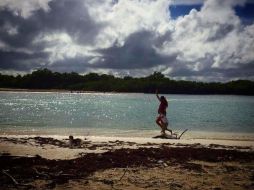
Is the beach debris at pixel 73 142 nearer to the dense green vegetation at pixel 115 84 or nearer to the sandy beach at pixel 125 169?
the sandy beach at pixel 125 169

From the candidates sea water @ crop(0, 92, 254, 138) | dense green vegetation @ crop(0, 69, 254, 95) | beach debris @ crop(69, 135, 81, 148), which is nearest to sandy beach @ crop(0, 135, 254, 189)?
beach debris @ crop(69, 135, 81, 148)

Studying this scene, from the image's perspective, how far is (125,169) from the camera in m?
9.61

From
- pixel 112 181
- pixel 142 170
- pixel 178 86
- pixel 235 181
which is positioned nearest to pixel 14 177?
pixel 112 181

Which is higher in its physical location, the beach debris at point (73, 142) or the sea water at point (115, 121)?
the beach debris at point (73, 142)

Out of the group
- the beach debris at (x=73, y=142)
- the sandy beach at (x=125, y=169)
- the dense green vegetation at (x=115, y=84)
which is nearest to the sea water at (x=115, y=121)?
the beach debris at (x=73, y=142)

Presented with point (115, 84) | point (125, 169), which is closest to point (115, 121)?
point (125, 169)

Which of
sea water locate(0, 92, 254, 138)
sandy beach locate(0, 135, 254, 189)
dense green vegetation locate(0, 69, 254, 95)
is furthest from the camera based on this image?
dense green vegetation locate(0, 69, 254, 95)

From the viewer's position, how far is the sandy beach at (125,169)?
814 centimetres

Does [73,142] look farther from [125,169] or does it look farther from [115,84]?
[115,84]

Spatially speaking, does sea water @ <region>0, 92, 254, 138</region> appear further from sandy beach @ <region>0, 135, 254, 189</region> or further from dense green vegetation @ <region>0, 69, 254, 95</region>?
dense green vegetation @ <region>0, 69, 254, 95</region>

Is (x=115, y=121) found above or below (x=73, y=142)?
below

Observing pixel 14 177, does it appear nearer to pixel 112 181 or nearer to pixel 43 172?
pixel 43 172

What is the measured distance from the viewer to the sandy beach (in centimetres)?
814

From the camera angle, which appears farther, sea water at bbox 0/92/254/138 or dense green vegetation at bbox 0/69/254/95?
dense green vegetation at bbox 0/69/254/95
